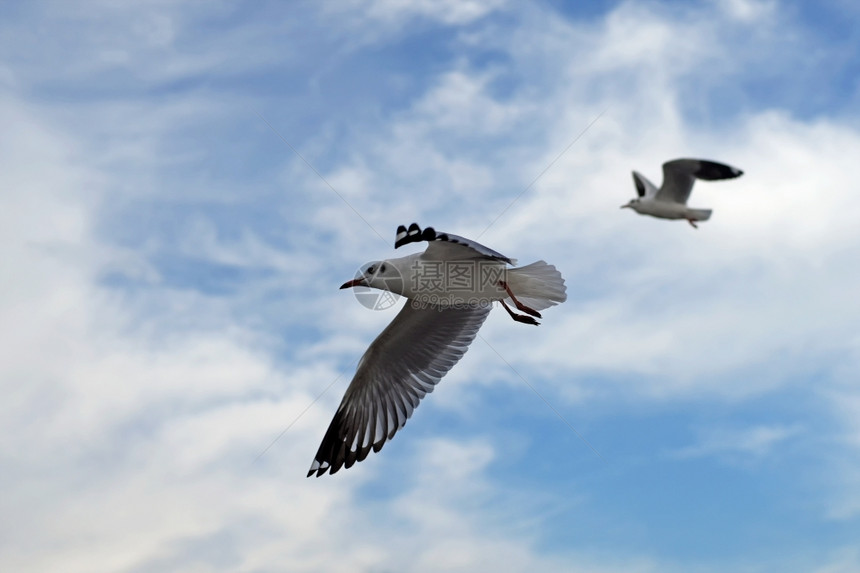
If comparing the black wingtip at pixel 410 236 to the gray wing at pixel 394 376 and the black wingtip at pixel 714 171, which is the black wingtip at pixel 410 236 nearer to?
the black wingtip at pixel 714 171

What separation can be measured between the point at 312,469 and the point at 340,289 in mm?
1835

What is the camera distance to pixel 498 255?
5.79 meters

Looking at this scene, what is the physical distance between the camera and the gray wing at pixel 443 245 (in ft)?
17.7

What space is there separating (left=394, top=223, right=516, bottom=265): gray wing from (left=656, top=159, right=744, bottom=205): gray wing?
5.30 ft

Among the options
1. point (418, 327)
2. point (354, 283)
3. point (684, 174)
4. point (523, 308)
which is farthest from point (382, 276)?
point (684, 174)

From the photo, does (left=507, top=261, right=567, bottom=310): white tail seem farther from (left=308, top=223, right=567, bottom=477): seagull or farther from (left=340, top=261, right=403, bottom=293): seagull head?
(left=340, top=261, right=403, bottom=293): seagull head

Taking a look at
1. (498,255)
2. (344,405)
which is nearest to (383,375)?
(344,405)

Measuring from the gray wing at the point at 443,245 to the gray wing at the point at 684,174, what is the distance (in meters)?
1.62

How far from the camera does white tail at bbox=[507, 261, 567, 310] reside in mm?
6855

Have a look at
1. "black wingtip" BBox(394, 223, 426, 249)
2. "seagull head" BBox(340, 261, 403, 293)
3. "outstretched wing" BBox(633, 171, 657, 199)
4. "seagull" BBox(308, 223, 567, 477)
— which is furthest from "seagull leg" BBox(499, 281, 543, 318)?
"outstretched wing" BBox(633, 171, 657, 199)

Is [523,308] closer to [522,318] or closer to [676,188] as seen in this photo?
[522,318]

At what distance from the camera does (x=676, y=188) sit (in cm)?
413

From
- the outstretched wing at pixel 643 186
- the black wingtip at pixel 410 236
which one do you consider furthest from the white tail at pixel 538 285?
the outstretched wing at pixel 643 186

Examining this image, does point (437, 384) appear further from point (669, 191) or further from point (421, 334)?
point (669, 191)
